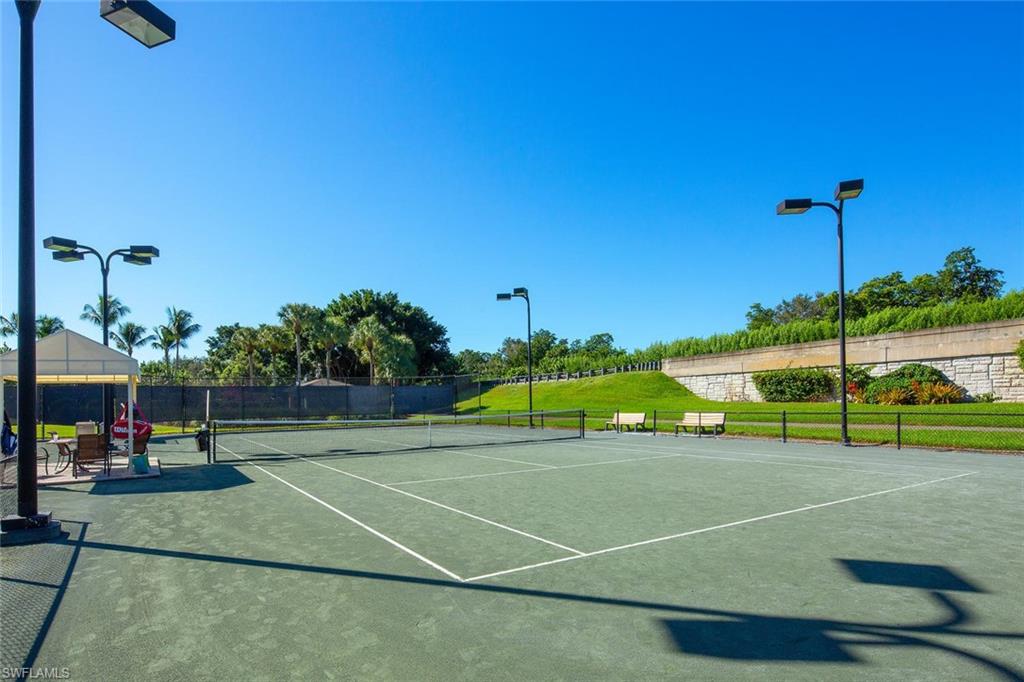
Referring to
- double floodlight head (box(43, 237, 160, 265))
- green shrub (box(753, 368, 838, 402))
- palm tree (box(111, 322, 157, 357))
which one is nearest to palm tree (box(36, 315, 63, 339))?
palm tree (box(111, 322, 157, 357))

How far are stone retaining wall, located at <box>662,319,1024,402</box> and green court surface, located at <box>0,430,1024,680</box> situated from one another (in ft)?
65.5

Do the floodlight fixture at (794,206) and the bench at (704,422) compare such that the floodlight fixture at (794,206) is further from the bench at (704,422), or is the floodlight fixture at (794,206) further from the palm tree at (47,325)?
the palm tree at (47,325)

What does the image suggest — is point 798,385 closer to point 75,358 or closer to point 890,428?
point 890,428

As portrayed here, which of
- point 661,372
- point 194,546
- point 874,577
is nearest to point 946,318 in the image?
point 661,372

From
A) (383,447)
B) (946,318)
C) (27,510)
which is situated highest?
(946,318)

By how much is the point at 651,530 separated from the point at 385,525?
3600 mm

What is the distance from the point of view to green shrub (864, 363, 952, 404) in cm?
2812

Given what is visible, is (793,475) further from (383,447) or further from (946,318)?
(946,318)

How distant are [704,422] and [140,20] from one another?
73.0ft

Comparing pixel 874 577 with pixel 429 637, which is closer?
pixel 429 637

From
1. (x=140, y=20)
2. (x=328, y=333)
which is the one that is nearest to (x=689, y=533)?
A: (x=140, y=20)

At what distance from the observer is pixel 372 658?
3957mm

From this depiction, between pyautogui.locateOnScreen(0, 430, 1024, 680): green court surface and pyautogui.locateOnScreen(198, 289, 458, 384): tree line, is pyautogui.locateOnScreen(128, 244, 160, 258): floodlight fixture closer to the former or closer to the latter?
pyautogui.locateOnScreen(0, 430, 1024, 680): green court surface

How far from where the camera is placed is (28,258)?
751 cm
